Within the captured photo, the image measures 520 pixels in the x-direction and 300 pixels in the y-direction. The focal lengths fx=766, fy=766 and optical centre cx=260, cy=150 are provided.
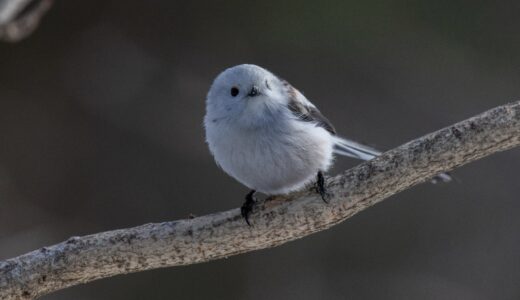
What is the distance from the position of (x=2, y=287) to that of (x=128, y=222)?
8.53 feet

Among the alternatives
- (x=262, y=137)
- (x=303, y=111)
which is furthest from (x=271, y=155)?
(x=303, y=111)

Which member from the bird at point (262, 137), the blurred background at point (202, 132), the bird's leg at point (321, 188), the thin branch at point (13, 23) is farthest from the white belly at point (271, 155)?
the blurred background at point (202, 132)

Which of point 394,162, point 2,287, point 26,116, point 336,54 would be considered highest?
point 336,54

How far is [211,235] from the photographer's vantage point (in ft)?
9.73

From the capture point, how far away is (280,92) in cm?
332

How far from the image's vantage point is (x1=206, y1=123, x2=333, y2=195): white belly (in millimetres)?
3076

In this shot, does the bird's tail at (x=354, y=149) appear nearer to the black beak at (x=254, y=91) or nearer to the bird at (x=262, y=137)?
the bird at (x=262, y=137)

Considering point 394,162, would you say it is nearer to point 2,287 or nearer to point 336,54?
point 2,287

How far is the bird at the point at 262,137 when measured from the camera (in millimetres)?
3082

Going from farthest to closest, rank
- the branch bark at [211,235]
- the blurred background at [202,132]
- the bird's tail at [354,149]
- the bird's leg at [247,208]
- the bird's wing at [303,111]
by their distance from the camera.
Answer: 1. the blurred background at [202,132]
2. the bird's tail at [354,149]
3. the bird's wing at [303,111]
4. the bird's leg at [247,208]
5. the branch bark at [211,235]

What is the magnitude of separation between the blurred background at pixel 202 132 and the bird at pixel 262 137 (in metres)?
2.17

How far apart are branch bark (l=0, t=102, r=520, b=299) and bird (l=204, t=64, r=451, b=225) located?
0.08 meters

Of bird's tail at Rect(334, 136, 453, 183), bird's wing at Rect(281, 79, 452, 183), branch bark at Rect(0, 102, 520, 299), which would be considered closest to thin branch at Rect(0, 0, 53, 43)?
branch bark at Rect(0, 102, 520, 299)

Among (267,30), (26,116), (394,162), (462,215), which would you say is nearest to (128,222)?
(26,116)
